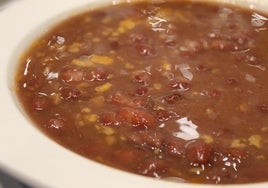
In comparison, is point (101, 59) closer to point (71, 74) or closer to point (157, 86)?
point (71, 74)

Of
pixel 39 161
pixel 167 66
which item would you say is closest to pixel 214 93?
pixel 167 66

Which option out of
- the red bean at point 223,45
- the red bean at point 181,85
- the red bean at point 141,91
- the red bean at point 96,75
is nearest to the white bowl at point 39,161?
the red bean at point 96,75

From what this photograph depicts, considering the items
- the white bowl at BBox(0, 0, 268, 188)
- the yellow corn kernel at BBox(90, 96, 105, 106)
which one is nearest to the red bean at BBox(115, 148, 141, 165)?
the white bowl at BBox(0, 0, 268, 188)

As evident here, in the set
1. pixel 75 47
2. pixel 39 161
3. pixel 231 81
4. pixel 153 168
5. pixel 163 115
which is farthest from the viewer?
pixel 75 47

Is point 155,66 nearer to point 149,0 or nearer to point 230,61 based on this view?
point 230,61

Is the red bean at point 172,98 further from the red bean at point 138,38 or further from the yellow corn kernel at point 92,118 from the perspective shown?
the red bean at point 138,38

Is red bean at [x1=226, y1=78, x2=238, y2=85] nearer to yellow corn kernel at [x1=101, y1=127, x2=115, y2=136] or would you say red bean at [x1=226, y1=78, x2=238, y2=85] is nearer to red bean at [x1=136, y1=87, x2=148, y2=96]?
red bean at [x1=136, y1=87, x2=148, y2=96]

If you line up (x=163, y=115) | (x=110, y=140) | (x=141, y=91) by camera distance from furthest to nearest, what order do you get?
1. (x=141, y=91)
2. (x=163, y=115)
3. (x=110, y=140)
